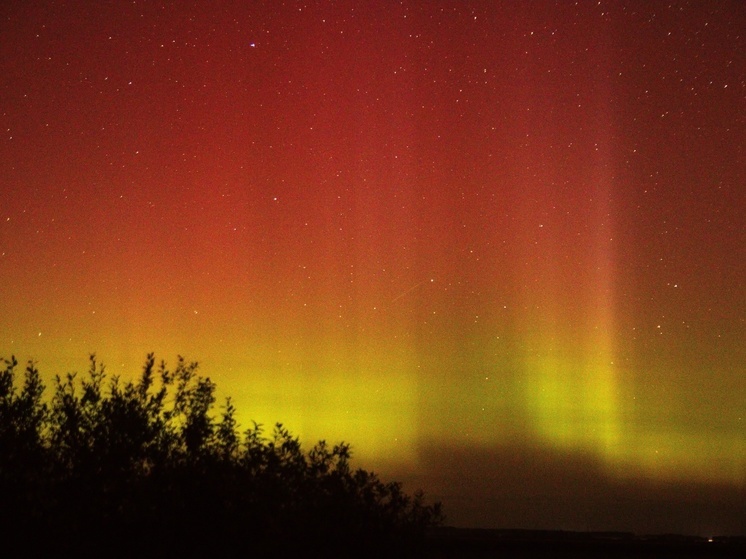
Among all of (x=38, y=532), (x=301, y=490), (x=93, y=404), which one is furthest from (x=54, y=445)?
(x=301, y=490)

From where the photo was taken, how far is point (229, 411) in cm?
931

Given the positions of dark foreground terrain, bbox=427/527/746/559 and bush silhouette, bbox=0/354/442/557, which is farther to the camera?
dark foreground terrain, bbox=427/527/746/559

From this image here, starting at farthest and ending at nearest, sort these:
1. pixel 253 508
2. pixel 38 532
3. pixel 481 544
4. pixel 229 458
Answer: pixel 481 544 → pixel 229 458 → pixel 253 508 → pixel 38 532

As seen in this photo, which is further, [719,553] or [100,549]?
[719,553]

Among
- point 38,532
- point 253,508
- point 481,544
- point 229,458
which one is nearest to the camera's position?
point 38,532

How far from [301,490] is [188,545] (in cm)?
133

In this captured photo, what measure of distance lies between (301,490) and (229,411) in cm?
120

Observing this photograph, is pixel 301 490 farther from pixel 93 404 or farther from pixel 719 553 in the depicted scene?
pixel 719 553

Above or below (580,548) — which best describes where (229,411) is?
above

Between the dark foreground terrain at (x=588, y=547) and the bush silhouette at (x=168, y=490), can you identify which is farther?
the dark foreground terrain at (x=588, y=547)

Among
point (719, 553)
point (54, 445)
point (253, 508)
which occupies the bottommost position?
point (719, 553)

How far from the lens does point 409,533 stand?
9.05 m

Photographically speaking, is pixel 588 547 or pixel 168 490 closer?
pixel 168 490

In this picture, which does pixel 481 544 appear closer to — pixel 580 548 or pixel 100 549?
pixel 580 548
